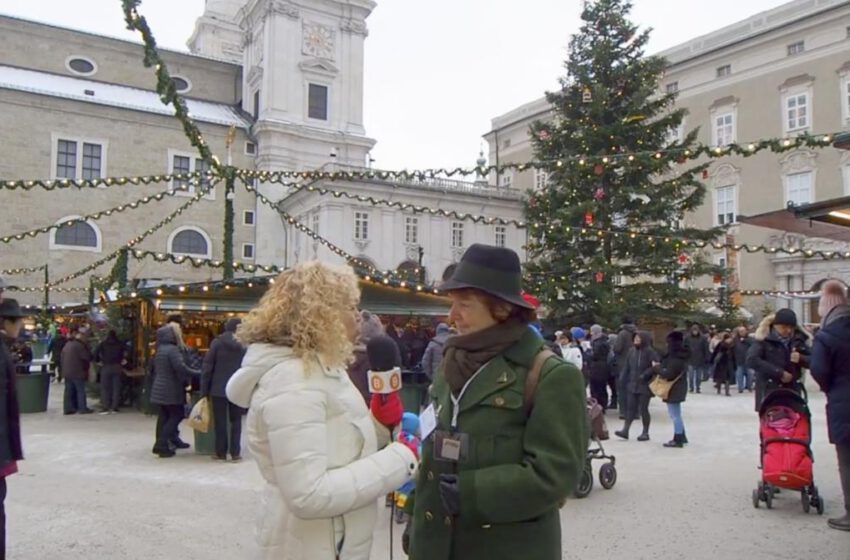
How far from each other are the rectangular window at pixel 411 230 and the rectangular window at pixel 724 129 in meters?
17.6

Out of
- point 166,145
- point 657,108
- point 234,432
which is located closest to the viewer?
point 234,432

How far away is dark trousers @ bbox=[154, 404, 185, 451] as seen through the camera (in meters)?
9.00

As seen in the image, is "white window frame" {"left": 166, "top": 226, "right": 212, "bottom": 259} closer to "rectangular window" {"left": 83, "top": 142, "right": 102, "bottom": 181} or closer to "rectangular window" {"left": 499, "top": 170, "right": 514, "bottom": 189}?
"rectangular window" {"left": 83, "top": 142, "right": 102, "bottom": 181}

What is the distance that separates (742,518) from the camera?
608 centimetres

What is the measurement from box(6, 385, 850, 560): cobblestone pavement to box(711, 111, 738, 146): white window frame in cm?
2982

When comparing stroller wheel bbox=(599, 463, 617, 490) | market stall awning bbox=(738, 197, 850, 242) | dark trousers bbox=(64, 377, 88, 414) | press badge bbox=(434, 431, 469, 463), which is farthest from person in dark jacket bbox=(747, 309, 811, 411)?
dark trousers bbox=(64, 377, 88, 414)

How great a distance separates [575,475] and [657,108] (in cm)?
2186

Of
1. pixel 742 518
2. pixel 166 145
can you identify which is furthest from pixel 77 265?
pixel 742 518

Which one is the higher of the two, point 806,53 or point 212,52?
point 212,52

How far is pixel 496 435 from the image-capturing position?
88.4 inches

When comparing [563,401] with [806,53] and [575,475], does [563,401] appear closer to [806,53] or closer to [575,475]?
[575,475]

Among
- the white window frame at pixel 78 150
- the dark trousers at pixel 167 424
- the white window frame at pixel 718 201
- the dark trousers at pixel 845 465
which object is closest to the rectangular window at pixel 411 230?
the white window frame at pixel 718 201

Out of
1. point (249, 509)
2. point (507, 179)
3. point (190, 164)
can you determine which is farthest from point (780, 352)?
point (507, 179)

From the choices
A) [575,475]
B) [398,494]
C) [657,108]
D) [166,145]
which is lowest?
[398,494]
